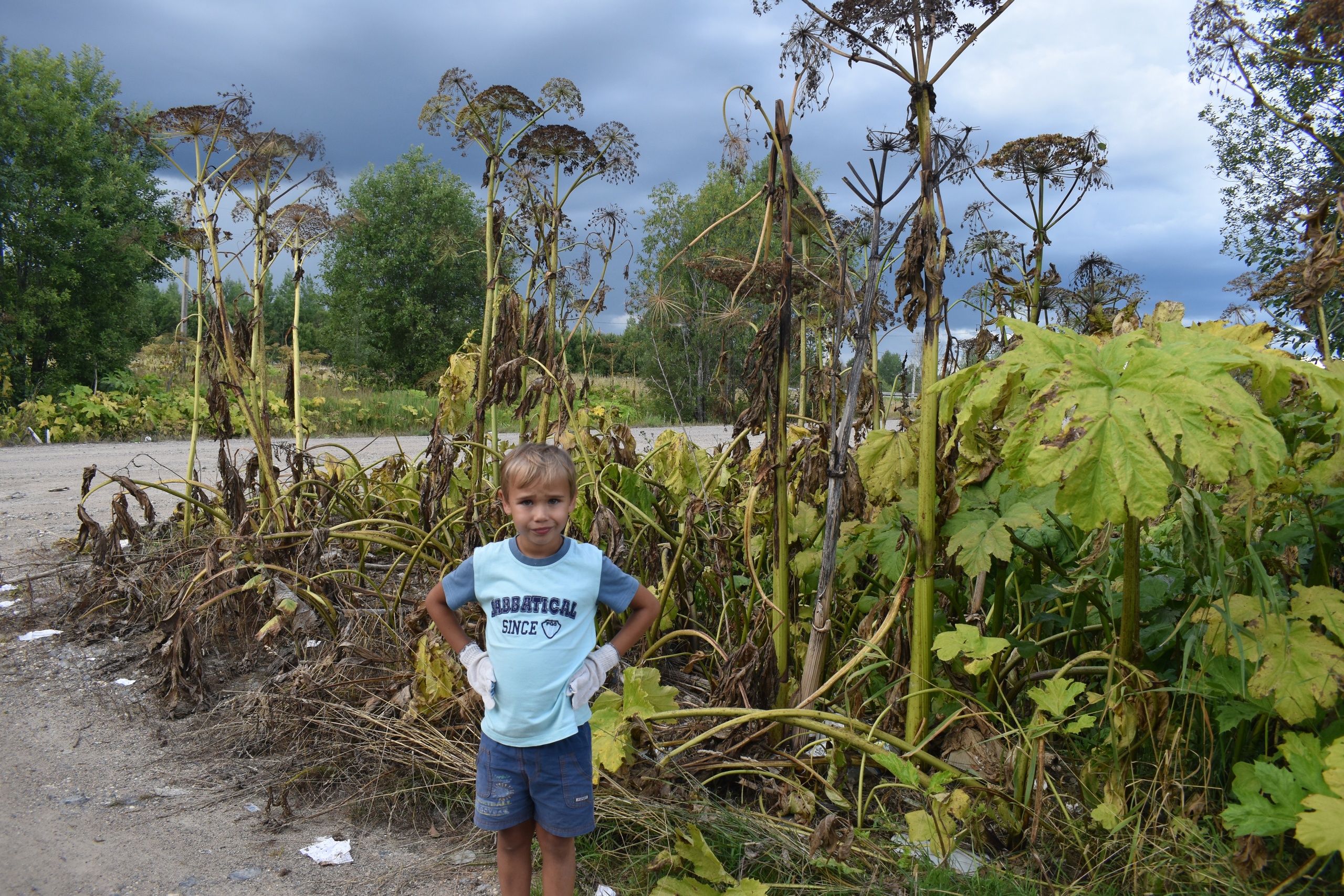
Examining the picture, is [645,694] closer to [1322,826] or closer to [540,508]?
[540,508]

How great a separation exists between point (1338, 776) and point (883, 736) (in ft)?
3.21

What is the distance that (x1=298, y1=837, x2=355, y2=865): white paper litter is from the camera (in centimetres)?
239

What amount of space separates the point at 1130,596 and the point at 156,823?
2.93m

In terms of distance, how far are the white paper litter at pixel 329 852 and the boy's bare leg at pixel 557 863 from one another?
0.73 meters

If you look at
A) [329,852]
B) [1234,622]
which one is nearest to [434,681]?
[329,852]

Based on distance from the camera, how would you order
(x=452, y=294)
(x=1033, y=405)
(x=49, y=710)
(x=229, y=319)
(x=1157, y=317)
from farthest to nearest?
(x=452, y=294)
(x=229, y=319)
(x=49, y=710)
(x=1157, y=317)
(x=1033, y=405)

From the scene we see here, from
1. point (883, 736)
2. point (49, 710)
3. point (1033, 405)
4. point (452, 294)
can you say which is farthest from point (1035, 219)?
point (452, 294)

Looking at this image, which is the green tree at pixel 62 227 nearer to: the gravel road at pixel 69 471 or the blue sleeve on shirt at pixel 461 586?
the gravel road at pixel 69 471

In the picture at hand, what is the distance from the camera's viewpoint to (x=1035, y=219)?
11.3ft

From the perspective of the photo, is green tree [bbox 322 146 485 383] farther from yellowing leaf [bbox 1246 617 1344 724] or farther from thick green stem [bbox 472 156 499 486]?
yellowing leaf [bbox 1246 617 1344 724]

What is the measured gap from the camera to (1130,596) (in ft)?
7.10

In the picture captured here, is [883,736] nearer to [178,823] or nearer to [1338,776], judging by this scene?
[1338,776]

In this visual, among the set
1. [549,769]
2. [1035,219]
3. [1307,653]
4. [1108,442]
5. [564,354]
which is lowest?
[549,769]

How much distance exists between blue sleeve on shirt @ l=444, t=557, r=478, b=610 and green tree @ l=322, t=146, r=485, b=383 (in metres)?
25.2
